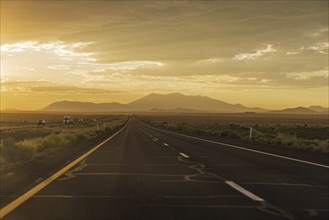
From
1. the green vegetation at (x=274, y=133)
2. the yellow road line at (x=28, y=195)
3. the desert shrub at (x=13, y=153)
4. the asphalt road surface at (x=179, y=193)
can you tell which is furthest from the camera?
the green vegetation at (x=274, y=133)

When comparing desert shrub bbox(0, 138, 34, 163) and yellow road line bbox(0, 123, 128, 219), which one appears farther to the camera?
desert shrub bbox(0, 138, 34, 163)

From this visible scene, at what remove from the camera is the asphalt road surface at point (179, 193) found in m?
6.62

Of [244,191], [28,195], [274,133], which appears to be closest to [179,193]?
[244,191]

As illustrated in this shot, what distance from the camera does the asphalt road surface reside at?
6617 millimetres

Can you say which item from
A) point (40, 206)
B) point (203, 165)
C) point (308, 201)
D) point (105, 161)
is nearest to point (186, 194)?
point (308, 201)

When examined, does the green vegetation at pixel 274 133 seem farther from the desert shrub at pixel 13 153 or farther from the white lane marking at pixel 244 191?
the desert shrub at pixel 13 153

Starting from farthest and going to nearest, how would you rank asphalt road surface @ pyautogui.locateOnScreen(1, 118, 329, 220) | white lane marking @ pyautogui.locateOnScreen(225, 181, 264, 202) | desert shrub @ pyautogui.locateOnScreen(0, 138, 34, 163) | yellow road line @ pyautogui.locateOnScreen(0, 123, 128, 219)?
desert shrub @ pyautogui.locateOnScreen(0, 138, 34, 163) < white lane marking @ pyautogui.locateOnScreen(225, 181, 264, 202) < yellow road line @ pyautogui.locateOnScreen(0, 123, 128, 219) < asphalt road surface @ pyautogui.locateOnScreen(1, 118, 329, 220)

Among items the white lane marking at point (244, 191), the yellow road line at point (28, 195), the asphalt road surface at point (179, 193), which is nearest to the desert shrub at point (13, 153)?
the asphalt road surface at point (179, 193)

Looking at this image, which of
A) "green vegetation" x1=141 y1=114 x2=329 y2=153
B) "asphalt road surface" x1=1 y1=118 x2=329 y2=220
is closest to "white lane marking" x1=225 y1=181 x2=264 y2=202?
"asphalt road surface" x1=1 y1=118 x2=329 y2=220

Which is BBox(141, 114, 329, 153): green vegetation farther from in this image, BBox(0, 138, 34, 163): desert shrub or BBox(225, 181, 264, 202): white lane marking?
BBox(0, 138, 34, 163): desert shrub

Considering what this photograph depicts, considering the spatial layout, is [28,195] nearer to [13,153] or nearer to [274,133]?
[13,153]

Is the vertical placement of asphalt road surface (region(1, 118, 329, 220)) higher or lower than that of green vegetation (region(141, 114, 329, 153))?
higher

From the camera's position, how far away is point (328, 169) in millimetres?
12625

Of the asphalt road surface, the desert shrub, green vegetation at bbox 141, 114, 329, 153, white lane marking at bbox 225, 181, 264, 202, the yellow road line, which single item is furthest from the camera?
green vegetation at bbox 141, 114, 329, 153
